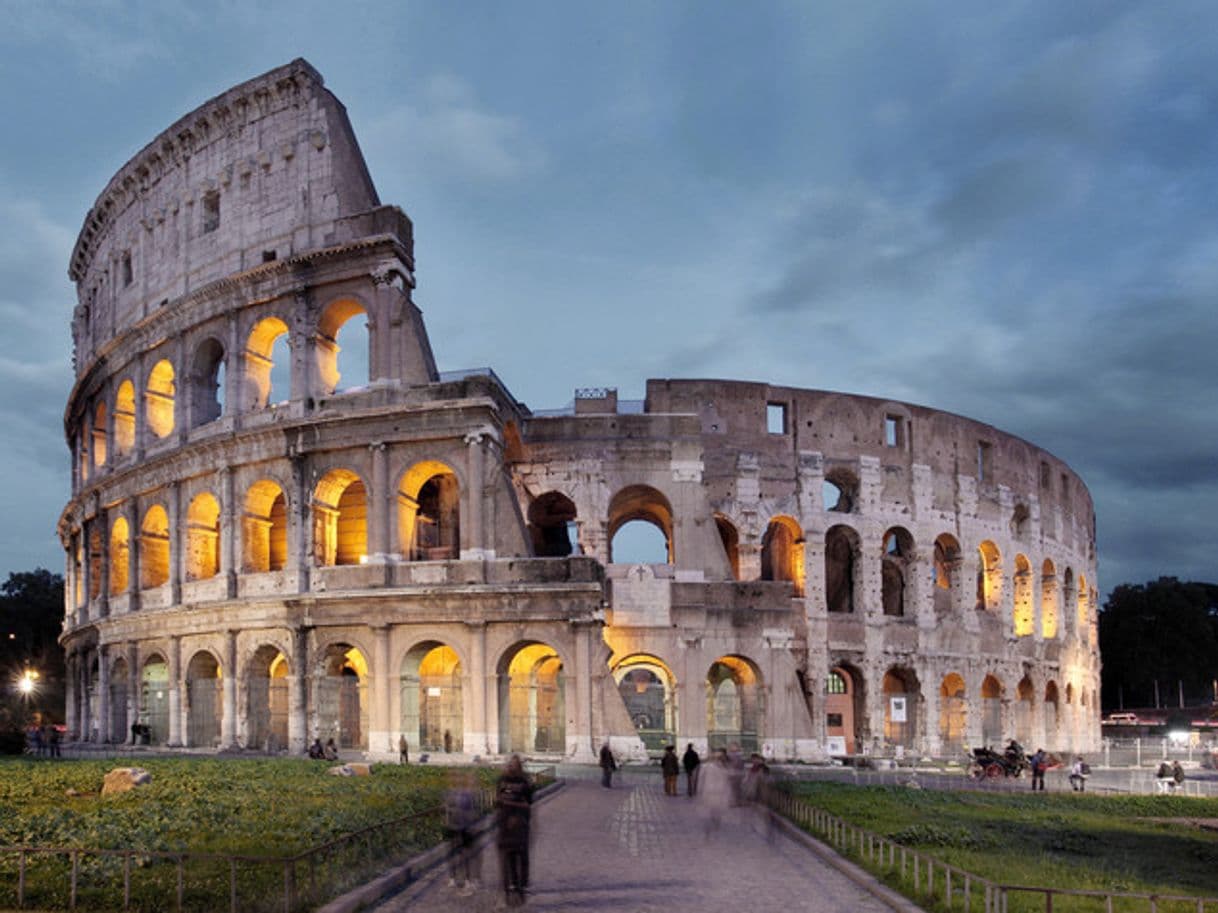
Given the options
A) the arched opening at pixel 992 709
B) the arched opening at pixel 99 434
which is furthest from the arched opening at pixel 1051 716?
the arched opening at pixel 99 434

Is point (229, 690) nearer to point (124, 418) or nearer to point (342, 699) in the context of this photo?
point (342, 699)

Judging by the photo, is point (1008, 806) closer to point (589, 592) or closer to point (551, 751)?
point (589, 592)

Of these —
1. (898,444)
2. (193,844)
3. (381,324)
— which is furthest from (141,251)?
(193,844)

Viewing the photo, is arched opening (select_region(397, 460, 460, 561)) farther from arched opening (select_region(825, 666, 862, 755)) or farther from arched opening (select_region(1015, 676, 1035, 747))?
arched opening (select_region(1015, 676, 1035, 747))

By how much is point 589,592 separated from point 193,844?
17333 mm

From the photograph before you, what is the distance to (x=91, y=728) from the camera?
1626 inches

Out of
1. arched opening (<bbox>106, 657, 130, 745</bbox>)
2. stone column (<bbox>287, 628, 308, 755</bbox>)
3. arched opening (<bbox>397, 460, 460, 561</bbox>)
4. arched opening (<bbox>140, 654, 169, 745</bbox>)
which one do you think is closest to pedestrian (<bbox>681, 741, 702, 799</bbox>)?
arched opening (<bbox>397, 460, 460, 561</bbox>)

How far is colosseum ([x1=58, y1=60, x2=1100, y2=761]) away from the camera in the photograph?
31625 mm

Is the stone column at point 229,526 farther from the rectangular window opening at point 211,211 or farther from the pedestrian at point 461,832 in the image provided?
the pedestrian at point 461,832

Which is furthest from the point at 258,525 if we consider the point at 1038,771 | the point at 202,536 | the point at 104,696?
the point at 1038,771

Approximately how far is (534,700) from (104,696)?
1475 centimetres

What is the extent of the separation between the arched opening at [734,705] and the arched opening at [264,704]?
1231cm

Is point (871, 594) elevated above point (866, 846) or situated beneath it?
elevated above

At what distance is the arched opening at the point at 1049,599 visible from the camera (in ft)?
162
